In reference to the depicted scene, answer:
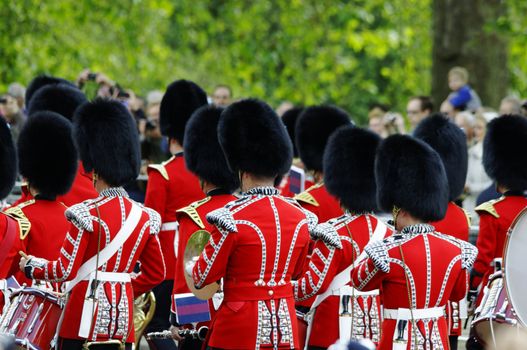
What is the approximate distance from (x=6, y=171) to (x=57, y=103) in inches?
114

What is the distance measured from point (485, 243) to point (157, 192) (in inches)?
79.9

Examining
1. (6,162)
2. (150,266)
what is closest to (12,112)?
(6,162)

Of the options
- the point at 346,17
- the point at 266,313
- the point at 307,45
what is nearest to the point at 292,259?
the point at 266,313

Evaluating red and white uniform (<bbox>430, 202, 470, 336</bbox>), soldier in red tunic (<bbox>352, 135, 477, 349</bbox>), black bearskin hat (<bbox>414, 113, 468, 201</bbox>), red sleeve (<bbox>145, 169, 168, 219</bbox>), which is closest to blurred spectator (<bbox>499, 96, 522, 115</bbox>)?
black bearskin hat (<bbox>414, 113, 468, 201</bbox>)

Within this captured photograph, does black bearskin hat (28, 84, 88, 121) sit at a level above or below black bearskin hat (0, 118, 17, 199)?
above

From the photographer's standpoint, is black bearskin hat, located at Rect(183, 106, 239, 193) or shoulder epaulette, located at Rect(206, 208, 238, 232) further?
black bearskin hat, located at Rect(183, 106, 239, 193)

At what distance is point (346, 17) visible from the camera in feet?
60.7

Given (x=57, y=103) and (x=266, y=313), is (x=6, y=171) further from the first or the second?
(x=57, y=103)

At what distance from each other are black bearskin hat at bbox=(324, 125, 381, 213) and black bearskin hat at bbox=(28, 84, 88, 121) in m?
2.59

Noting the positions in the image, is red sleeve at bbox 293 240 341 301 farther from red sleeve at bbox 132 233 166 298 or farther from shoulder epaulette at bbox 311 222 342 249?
red sleeve at bbox 132 233 166 298

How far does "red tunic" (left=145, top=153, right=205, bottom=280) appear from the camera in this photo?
26.2 feet

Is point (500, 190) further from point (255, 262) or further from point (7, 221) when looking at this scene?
point (7, 221)

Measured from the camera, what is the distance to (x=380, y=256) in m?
5.89

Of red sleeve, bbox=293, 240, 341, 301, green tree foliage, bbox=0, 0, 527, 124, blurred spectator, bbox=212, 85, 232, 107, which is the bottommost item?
red sleeve, bbox=293, 240, 341, 301
